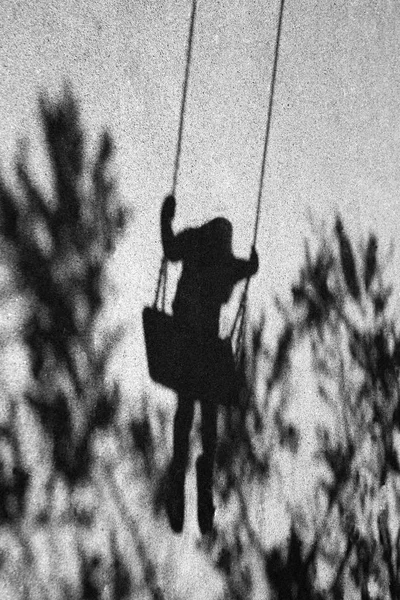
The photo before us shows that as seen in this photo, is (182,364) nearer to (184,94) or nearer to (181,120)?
(181,120)

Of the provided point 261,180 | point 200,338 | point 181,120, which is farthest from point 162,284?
point 261,180

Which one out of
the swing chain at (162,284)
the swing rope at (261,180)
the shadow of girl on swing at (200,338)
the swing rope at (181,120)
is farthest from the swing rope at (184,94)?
the swing rope at (261,180)

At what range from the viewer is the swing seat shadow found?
3.95 metres

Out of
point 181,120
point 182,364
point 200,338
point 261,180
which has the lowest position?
point 182,364

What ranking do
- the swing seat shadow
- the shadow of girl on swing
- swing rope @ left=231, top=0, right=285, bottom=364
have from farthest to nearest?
swing rope @ left=231, top=0, right=285, bottom=364 → the shadow of girl on swing → the swing seat shadow

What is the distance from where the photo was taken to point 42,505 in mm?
3330

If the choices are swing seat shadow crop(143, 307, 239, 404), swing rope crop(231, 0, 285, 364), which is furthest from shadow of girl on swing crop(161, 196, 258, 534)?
swing rope crop(231, 0, 285, 364)

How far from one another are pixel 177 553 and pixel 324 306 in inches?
87.4

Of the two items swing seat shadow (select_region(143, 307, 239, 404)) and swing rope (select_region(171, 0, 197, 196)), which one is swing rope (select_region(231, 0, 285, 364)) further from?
swing rope (select_region(171, 0, 197, 196))

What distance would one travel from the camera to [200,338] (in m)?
4.29

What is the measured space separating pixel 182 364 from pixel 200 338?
0.77 feet

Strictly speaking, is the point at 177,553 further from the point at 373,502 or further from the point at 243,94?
the point at 243,94

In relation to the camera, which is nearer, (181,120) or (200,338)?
(181,120)

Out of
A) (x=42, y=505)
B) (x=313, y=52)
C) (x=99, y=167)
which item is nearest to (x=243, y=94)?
(x=313, y=52)
